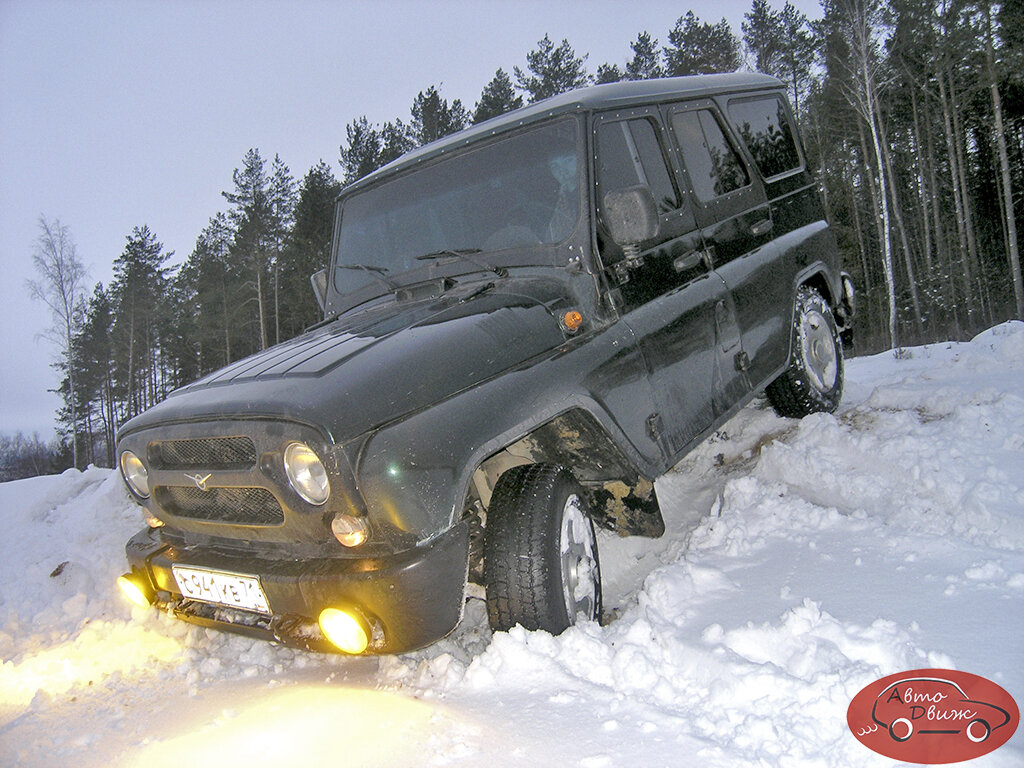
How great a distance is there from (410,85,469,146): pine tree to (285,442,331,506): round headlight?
26.8 m

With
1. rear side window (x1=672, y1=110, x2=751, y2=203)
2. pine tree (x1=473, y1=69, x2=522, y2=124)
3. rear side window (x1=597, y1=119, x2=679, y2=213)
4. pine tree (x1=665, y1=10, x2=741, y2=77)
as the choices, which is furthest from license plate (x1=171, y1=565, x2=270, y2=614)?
pine tree (x1=665, y1=10, x2=741, y2=77)

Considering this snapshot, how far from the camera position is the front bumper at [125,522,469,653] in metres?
2.16

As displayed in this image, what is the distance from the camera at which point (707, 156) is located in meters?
4.02

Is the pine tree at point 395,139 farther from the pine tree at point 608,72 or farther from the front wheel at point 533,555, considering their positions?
the front wheel at point 533,555

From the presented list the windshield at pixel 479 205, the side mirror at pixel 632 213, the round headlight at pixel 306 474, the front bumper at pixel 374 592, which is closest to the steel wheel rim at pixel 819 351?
the side mirror at pixel 632 213

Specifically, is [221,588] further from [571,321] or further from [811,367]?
[811,367]

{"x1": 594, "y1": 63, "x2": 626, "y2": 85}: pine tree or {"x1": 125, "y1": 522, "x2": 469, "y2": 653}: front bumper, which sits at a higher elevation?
{"x1": 594, "y1": 63, "x2": 626, "y2": 85}: pine tree

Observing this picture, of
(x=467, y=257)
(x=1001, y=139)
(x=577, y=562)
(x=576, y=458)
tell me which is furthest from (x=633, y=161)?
(x=1001, y=139)

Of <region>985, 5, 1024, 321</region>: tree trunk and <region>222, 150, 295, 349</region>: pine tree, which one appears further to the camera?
<region>222, 150, 295, 349</region>: pine tree

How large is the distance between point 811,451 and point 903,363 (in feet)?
10.6

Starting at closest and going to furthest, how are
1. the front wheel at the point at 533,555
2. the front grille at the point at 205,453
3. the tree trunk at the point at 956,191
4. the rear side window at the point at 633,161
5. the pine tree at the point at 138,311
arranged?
the front grille at the point at 205,453 < the front wheel at the point at 533,555 < the rear side window at the point at 633,161 < the tree trunk at the point at 956,191 < the pine tree at the point at 138,311

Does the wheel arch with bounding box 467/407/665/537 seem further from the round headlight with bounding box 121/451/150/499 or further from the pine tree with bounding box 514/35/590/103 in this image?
the pine tree with bounding box 514/35/590/103

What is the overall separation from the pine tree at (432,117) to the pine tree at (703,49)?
9.07 m

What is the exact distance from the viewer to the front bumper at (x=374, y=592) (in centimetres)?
216
